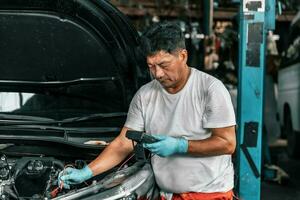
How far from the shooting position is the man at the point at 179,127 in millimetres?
2730

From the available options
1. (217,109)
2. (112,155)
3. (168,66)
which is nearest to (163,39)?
(168,66)

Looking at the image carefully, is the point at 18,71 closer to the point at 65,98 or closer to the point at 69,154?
the point at 65,98

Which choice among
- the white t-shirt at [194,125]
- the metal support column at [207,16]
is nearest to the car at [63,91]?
the white t-shirt at [194,125]

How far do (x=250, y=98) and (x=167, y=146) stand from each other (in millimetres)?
1061

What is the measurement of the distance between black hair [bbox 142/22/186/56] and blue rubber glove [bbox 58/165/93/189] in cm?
70

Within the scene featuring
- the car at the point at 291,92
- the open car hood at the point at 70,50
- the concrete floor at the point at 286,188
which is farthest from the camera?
the car at the point at 291,92

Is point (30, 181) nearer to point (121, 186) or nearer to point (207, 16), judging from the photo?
point (121, 186)

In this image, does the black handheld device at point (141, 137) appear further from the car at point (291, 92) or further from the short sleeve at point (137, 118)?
the car at point (291, 92)

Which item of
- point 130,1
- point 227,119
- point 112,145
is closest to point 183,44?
point 227,119

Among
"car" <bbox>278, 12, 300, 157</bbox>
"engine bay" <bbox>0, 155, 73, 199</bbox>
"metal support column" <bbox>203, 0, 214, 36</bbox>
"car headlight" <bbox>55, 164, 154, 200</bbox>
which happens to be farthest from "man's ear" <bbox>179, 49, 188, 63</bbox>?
"metal support column" <bbox>203, 0, 214, 36</bbox>

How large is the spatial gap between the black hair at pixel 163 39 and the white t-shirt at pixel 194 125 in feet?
0.75

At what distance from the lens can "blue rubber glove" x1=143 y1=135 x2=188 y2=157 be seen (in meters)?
2.65

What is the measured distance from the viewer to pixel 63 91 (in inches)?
149

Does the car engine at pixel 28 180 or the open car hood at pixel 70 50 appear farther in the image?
the open car hood at pixel 70 50
